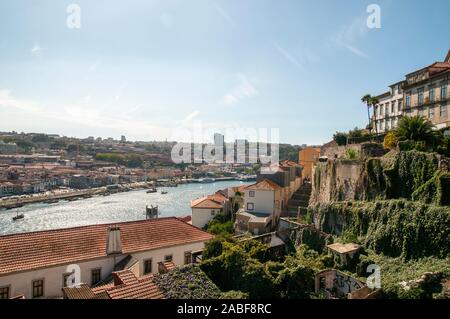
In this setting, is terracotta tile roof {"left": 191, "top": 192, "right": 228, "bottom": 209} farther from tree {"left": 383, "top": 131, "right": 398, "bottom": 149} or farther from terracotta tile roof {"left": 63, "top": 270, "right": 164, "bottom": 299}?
terracotta tile roof {"left": 63, "top": 270, "right": 164, "bottom": 299}

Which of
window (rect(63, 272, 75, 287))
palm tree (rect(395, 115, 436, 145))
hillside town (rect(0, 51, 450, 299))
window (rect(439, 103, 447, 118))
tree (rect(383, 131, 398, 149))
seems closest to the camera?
hillside town (rect(0, 51, 450, 299))

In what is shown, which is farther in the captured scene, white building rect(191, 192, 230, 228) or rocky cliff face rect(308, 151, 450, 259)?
white building rect(191, 192, 230, 228)

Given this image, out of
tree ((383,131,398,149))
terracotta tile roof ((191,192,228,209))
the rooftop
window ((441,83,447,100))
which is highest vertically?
window ((441,83,447,100))

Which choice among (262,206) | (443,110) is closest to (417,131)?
(443,110)

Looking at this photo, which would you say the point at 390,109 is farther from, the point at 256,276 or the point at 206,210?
the point at 256,276

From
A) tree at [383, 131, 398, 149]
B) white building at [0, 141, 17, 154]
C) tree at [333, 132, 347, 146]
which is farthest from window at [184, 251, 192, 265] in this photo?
white building at [0, 141, 17, 154]

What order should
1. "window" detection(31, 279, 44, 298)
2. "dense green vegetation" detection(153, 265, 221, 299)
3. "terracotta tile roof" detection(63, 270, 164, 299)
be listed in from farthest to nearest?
1. "window" detection(31, 279, 44, 298)
2. "dense green vegetation" detection(153, 265, 221, 299)
3. "terracotta tile roof" detection(63, 270, 164, 299)

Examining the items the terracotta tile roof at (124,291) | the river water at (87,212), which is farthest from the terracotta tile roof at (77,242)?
the river water at (87,212)

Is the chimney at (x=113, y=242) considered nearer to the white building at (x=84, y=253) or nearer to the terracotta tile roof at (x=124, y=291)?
the white building at (x=84, y=253)
